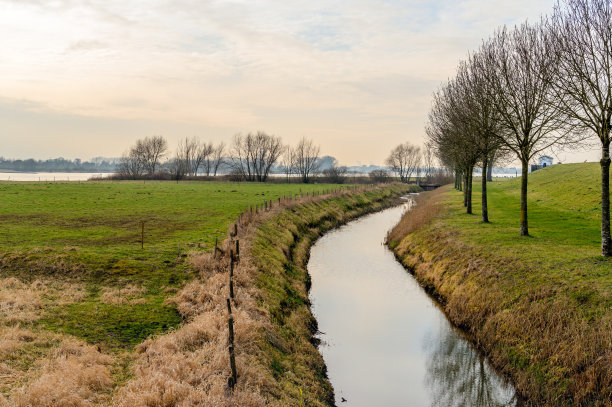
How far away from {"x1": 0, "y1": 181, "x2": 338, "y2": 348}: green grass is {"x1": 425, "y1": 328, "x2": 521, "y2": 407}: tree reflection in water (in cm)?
937

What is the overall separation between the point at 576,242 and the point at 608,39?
9932 millimetres

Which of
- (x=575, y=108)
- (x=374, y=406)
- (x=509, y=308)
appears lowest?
(x=374, y=406)

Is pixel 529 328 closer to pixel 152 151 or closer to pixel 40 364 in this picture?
pixel 40 364

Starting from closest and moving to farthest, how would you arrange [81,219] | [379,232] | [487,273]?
[487,273]
[81,219]
[379,232]

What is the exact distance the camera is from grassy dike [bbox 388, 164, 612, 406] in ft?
35.6

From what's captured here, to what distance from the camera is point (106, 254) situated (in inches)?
794

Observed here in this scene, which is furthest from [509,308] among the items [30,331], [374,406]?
[30,331]

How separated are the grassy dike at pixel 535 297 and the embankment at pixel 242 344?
642cm

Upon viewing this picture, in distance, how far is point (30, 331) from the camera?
1125 cm

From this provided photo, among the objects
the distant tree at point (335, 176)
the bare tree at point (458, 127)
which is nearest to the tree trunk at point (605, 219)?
the bare tree at point (458, 127)

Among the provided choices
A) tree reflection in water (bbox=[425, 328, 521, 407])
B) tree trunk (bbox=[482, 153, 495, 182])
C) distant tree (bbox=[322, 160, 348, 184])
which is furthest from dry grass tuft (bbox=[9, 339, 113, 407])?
distant tree (bbox=[322, 160, 348, 184])

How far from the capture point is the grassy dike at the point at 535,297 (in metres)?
10.9

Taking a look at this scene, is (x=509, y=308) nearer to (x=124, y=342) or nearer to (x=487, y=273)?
(x=487, y=273)

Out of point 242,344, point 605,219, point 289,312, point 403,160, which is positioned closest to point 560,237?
point 605,219
